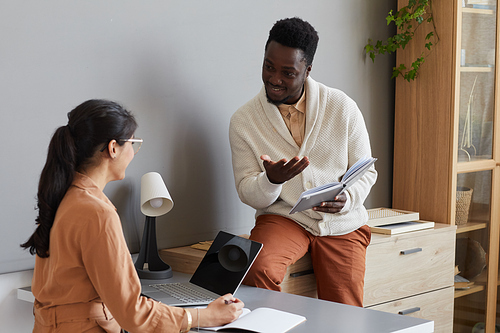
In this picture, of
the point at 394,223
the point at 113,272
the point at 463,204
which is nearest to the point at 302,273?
the point at 394,223

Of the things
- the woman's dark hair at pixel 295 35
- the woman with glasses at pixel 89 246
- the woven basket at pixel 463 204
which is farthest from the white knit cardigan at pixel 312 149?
the woven basket at pixel 463 204

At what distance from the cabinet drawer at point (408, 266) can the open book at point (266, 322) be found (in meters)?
0.92

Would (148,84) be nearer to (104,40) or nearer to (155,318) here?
(104,40)

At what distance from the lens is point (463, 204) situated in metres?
2.85

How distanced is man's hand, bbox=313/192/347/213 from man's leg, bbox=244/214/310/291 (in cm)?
16

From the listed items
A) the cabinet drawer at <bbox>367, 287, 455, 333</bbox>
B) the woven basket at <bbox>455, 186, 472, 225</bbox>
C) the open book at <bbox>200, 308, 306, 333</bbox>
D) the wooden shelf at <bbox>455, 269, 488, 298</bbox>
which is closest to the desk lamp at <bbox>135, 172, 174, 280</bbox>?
the open book at <bbox>200, 308, 306, 333</bbox>

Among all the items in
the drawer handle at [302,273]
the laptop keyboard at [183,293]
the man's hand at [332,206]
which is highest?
the man's hand at [332,206]

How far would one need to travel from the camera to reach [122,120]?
1.26 metres

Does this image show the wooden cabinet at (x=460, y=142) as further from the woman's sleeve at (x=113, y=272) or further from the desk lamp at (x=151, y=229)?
the woman's sleeve at (x=113, y=272)

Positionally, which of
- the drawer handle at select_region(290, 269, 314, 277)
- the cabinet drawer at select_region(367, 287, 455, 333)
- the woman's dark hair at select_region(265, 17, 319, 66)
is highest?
the woman's dark hair at select_region(265, 17, 319, 66)

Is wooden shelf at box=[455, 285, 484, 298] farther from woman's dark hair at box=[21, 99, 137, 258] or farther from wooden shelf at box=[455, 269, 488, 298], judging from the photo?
woman's dark hair at box=[21, 99, 137, 258]

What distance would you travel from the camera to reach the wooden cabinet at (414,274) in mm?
2242

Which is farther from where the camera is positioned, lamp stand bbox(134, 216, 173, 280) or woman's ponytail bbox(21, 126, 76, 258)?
lamp stand bbox(134, 216, 173, 280)

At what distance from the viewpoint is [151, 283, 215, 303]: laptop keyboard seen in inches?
63.1
